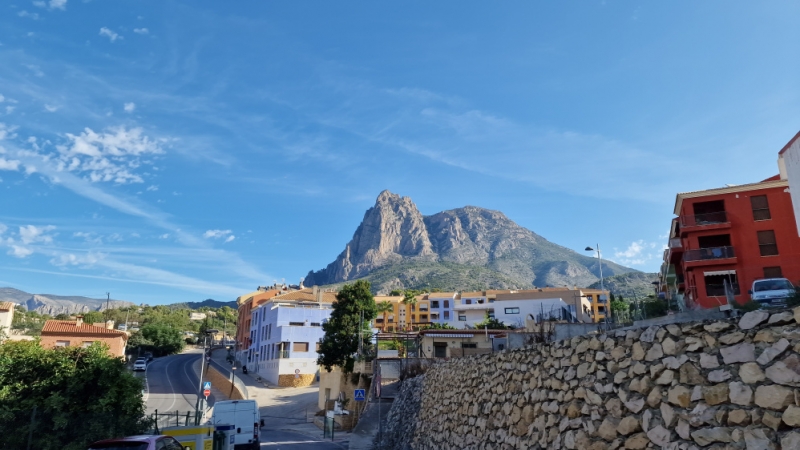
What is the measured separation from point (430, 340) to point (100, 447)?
1418 inches

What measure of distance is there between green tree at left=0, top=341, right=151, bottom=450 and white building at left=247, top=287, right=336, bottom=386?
43936mm

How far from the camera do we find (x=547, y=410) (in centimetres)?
769

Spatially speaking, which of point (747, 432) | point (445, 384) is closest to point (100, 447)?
point (445, 384)

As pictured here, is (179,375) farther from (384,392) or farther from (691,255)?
(691,255)

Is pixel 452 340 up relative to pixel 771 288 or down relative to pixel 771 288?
down

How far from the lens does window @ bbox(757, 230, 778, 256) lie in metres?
29.7

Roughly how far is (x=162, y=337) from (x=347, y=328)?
2147 inches

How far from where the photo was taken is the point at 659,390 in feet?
17.3

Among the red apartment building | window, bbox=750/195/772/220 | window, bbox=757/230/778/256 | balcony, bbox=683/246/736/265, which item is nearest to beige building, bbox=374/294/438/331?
the red apartment building

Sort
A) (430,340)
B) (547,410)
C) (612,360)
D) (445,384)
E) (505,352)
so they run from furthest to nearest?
1. (430,340)
2. (445,384)
3. (505,352)
4. (547,410)
5. (612,360)

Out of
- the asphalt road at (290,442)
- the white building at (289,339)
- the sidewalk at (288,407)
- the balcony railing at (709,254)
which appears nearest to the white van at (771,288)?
the balcony railing at (709,254)

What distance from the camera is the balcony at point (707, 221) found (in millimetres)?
30766

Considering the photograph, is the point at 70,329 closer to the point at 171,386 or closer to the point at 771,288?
the point at 171,386

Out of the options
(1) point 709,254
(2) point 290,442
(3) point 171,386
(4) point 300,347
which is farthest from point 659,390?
(4) point 300,347
